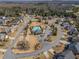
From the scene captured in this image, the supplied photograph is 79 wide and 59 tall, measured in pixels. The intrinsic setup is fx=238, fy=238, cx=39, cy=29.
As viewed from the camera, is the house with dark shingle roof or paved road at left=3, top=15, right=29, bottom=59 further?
paved road at left=3, top=15, right=29, bottom=59

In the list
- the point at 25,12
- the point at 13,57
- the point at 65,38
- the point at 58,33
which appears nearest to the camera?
the point at 13,57

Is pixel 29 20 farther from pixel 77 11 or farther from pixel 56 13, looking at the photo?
pixel 77 11

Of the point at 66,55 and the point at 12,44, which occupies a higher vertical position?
the point at 66,55

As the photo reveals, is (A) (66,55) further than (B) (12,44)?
A: No

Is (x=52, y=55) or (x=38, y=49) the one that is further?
(x=38, y=49)

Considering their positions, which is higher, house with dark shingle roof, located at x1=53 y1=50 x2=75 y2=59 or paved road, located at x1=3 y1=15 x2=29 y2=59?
house with dark shingle roof, located at x1=53 y1=50 x2=75 y2=59

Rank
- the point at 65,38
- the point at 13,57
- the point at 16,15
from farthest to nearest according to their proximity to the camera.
Answer: the point at 16,15, the point at 65,38, the point at 13,57

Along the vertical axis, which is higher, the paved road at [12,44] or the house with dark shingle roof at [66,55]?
the house with dark shingle roof at [66,55]

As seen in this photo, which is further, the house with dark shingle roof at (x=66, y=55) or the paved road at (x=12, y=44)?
the paved road at (x=12, y=44)

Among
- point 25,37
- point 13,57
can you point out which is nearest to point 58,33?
point 25,37

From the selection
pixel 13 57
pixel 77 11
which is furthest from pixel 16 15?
pixel 13 57
